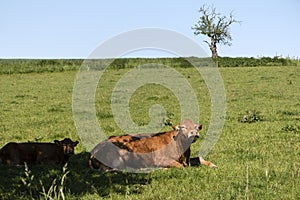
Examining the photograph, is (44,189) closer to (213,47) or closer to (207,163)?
(207,163)

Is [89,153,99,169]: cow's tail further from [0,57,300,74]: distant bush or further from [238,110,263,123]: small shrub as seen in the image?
[0,57,300,74]: distant bush

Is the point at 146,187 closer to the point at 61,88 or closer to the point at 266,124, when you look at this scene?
the point at 266,124

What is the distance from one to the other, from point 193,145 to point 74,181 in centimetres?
447

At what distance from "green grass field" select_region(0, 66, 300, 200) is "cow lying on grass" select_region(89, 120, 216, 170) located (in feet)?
1.39

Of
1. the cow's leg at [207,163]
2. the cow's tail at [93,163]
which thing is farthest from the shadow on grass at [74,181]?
the cow's leg at [207,163]

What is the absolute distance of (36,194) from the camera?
7.05 m

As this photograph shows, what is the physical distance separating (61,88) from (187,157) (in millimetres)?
20650

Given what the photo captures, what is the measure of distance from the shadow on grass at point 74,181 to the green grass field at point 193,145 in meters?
0.02

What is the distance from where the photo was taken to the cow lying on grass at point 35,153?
31.4 ft

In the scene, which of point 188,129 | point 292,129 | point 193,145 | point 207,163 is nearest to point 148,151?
point 188,129

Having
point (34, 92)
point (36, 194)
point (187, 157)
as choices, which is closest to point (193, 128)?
point (187, 157)

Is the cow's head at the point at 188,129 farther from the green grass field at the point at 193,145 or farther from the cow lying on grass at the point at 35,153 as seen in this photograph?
the cow lying on grass at the point at 35,153

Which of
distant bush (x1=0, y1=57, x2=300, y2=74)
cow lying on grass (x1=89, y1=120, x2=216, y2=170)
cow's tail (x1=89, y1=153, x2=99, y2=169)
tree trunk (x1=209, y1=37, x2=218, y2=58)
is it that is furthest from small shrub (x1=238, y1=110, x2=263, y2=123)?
tree trunk (x1=209, y1=37, x2=218, y2=58)

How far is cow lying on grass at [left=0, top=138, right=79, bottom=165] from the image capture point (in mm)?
9562
